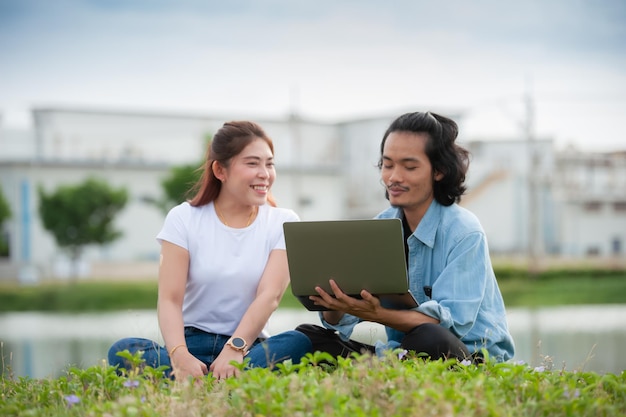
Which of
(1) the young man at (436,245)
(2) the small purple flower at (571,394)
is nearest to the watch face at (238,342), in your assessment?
(1) the young man at (436,245)

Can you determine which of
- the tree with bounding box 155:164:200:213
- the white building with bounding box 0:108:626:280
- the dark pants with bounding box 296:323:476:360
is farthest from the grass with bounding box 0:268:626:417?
the white building with bounding box 0:108:626:280

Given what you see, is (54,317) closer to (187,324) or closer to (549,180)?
(187,324)

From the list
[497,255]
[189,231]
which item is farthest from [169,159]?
[189,231]

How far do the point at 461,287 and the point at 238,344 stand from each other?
2.81ft

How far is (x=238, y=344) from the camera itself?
10.7 ft

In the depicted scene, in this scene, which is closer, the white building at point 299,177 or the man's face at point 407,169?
the man's face at point 407,169

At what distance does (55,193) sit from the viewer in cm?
1897

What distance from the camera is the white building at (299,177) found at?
826 inches

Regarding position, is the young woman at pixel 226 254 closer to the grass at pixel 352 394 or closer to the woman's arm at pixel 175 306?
the woman's arm at pixel 175 306

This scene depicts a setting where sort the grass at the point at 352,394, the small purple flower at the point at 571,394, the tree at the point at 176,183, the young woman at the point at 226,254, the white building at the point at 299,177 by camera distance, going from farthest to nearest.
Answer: the white building at the point at 299,177, the tree at the point at 176,183, the young woman at the point at 226,254, the small purple flower at the point at 571,394, the grass at the point at 352,394

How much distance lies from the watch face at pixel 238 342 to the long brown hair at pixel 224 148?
0.72 metres

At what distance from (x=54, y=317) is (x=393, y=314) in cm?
1156

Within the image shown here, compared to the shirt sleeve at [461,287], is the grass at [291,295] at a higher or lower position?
lower

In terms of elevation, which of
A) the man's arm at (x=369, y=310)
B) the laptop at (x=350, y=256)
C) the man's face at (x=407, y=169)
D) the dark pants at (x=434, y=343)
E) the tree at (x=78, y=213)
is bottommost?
the tree at (x=78, y=213)
